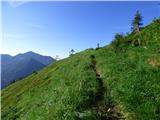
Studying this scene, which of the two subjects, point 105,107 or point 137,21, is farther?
point 137,21

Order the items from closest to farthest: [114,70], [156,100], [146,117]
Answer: [146,117] < [156,100] < [114,70]

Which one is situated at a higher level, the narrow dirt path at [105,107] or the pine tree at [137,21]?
the pine tree at [137,21]

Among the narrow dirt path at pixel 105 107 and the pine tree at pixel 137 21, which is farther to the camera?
the pine tree at pixel 137 21

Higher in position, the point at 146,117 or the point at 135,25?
the point at 135,25

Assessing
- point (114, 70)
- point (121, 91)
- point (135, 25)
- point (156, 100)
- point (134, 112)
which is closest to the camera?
point (134, 112)

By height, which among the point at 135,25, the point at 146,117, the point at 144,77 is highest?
the point at 135,25

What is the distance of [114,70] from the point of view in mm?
37344

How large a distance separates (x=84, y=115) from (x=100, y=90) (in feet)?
29.7

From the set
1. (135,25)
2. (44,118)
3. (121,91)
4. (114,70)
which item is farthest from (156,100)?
(135,25)

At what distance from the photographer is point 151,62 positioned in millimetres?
38438

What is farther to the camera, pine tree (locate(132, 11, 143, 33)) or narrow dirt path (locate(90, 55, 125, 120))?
pine tree (locate(132, 11, 143, 33))

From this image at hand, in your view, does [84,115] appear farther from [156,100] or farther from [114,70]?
[114,70]

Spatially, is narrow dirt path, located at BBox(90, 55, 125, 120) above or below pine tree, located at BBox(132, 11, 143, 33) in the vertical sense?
below

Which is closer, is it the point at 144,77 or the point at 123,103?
the point at 123,103
